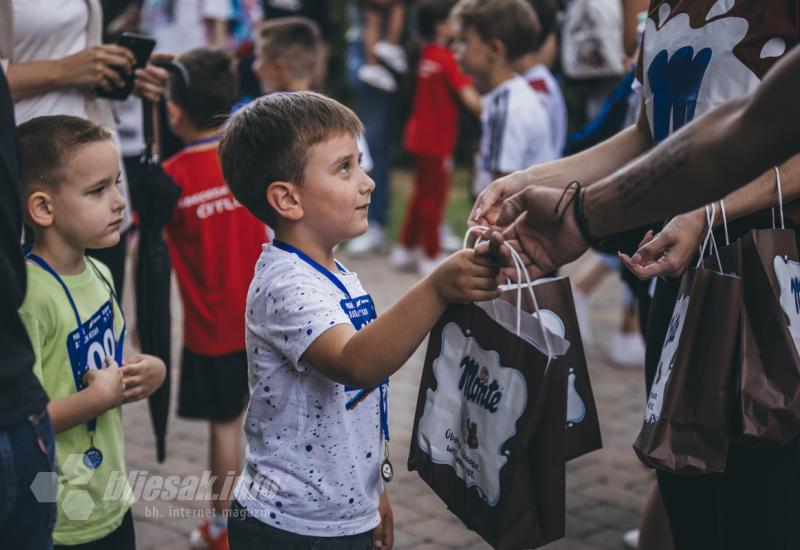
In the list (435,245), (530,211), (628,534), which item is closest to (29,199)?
(530,211)

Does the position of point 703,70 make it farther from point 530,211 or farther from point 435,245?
point 435,245

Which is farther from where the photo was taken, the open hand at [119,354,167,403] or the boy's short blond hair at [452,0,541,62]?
the boy's short blond hair at [452,0,541,62]

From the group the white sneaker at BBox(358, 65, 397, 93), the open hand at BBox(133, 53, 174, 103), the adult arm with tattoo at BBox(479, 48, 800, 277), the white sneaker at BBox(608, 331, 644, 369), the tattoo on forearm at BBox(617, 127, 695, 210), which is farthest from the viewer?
the white sneaker at BBox(358, 65, 397, 93)

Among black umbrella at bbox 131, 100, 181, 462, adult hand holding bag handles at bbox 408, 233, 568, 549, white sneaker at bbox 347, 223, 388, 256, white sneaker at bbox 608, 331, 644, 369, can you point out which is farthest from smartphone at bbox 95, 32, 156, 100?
white sneaker at bbox 347, 223, 388, 256

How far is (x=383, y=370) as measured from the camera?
7.30 feet

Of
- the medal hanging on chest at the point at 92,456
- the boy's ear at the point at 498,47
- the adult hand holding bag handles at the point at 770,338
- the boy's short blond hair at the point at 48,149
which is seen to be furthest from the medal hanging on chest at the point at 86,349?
the boy's ear at the point at 498,47

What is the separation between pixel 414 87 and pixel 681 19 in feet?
24.7

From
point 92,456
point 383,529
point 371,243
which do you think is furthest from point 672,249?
point 371,243

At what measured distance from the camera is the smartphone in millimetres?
3846

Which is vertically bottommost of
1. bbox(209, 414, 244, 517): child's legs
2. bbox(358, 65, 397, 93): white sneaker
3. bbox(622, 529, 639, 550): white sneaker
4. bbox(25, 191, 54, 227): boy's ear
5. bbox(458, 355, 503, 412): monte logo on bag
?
bbox(622, 529, 639, 550): white sneaker

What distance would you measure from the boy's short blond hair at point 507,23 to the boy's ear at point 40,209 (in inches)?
127

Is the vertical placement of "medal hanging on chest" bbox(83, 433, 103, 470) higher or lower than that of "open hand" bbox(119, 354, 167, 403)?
lower

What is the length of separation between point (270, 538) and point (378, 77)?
7.57 meters

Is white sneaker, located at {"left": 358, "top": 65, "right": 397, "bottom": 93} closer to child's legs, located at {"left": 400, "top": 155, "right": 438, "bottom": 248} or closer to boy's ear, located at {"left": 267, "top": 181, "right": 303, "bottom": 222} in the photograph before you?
child's legs, located at {"left": 400, "top": 155, "right": 438, "bottom": 248}
